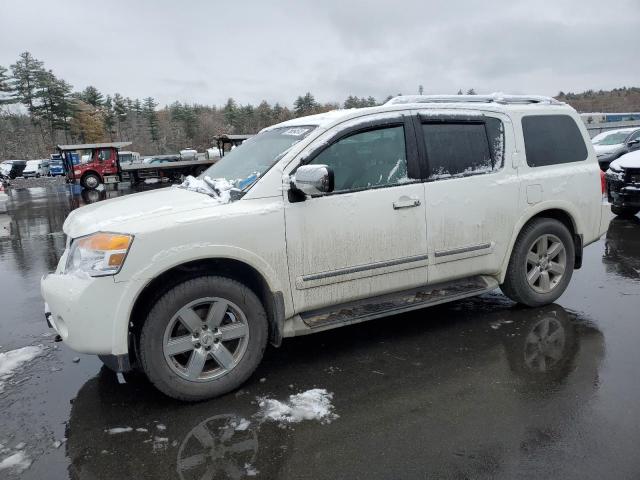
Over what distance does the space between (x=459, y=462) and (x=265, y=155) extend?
2505mm

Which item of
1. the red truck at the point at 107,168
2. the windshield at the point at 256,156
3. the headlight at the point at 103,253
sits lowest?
the headlight at the point at 103,253

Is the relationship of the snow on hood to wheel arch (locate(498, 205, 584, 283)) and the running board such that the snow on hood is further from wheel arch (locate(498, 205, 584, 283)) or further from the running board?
wheel arch (locate(498, 205, 584, 283))

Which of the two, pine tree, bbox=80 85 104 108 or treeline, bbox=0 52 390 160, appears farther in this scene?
pine tree, bbox=80 85 104 108

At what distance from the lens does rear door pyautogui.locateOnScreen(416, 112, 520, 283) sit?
4.02 m

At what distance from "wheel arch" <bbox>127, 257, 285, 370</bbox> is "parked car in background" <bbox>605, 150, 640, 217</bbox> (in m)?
8.20

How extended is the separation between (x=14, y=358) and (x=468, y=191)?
13.0 ft

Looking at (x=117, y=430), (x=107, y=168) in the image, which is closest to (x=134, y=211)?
(x=117, y=430)

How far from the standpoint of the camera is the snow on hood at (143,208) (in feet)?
10.4

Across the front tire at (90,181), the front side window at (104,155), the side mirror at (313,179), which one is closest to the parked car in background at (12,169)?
the front tire at (90,181)

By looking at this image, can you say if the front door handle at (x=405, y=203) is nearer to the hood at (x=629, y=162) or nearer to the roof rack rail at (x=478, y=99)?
the roof rack rail at (x=478, y=99)

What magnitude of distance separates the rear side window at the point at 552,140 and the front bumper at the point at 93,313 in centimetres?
361

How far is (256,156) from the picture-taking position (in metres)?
4.00

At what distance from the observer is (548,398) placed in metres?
3.14

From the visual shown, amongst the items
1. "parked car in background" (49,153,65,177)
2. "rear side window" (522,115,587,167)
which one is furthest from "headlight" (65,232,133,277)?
"parked car in background" (49,153,65,177)
